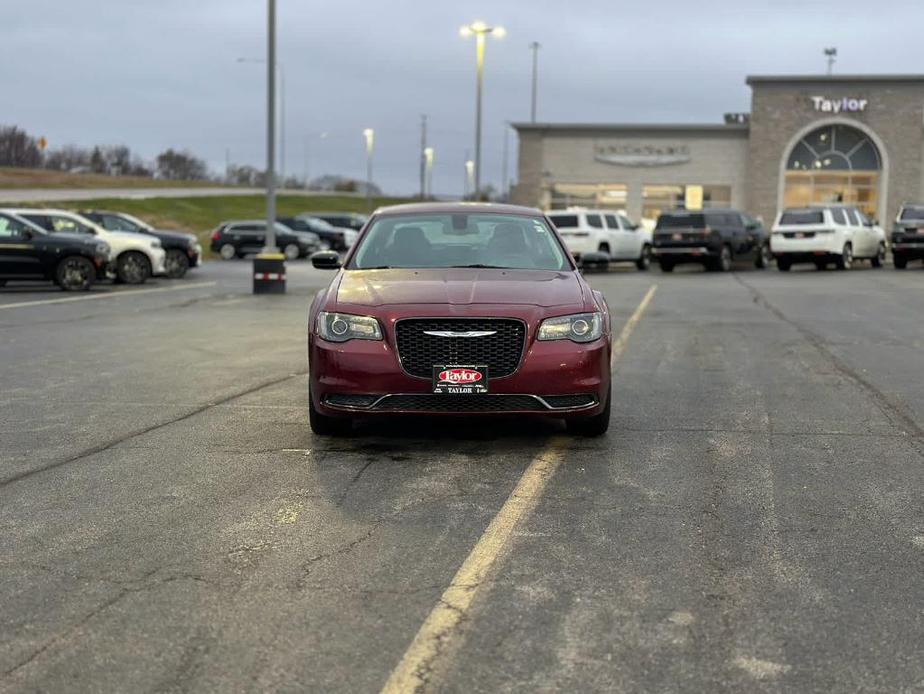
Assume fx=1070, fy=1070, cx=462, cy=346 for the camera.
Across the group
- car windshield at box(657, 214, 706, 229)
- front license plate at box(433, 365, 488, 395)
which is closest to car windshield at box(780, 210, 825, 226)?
Answer: car windshield at box(657, 214, 706, 229)

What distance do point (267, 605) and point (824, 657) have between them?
197 cm

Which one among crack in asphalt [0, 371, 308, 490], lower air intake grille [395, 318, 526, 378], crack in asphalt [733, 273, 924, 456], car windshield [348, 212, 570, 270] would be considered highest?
car windshield [348, 212, 570, 270]

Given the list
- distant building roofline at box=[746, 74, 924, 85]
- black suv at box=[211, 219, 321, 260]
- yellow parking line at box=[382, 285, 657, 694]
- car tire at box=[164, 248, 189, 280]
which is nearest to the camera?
yellow parking line at box=[382, 285, 657, 694]

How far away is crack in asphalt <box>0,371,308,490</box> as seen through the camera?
607 cm

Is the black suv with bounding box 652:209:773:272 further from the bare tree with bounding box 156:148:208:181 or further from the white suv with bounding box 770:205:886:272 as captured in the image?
the bare tree with bounding box 156:148:208:181

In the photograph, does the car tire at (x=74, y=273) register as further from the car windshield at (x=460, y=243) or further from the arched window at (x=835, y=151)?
the arched window at (x=835, y=151)

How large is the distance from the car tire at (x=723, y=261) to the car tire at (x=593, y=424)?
24443 mm

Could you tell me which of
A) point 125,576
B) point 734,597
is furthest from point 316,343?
point 734,597

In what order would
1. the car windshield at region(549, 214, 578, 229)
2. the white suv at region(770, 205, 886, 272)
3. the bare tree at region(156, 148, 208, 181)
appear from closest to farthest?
the white suv at region(770, 205, 886, 272)
the car windshield at region(549, 214, 578, 229)
the bare tree at region(156, 148, 208, 181)

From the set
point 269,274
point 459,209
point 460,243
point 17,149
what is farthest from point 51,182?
point 460,243

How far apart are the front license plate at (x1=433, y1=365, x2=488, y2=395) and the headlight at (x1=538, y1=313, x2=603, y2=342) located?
1.55 ft

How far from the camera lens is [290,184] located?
5221 inches

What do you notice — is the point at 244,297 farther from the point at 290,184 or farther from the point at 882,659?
the point at 290,184

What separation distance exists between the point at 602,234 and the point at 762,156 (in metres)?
24.9
